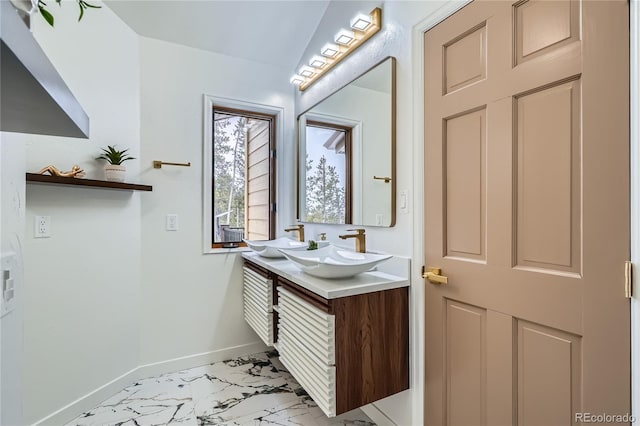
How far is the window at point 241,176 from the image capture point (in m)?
2.69

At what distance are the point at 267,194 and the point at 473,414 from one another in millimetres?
2086

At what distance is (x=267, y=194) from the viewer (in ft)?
9.38

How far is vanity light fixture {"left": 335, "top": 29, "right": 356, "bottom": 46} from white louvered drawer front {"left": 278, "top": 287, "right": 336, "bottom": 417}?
1.56 metres

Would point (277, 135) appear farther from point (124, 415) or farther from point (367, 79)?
point (124, 415)

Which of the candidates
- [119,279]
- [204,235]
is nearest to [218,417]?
[119,279]

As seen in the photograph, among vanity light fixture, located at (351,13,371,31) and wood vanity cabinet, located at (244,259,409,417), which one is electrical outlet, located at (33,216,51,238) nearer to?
wood vanity cabinet, located at (244,259,409,417)

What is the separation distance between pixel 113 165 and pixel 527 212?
2.21m

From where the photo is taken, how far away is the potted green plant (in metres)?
2.05

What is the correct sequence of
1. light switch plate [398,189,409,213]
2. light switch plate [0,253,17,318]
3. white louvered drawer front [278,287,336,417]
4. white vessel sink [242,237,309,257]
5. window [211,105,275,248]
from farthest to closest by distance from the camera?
1. window [211,105,275,248]
2. white vessel sink [242,237,309,257]
3. light switch plate [398,189,409,213]
4. white louvered drawer front [278,287,336,417]
5. light switch plate [0,253,17,318]

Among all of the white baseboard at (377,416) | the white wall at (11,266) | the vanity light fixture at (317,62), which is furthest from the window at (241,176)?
the white wall at (11,266)

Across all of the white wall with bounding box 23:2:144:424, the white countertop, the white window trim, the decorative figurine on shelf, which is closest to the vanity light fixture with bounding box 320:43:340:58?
the white window trim

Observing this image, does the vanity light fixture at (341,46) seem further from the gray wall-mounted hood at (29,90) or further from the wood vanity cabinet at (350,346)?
the gray wall-mounted hood at (29,90)

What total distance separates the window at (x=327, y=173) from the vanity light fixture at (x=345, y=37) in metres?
0.51

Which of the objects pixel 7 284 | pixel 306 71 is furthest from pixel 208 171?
pixel 7 284
